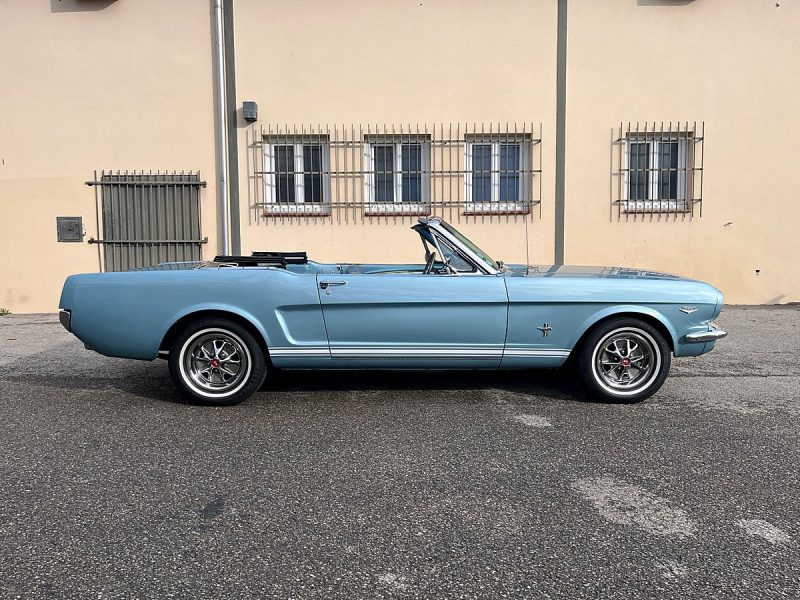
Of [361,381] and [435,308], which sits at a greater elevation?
[435,308]

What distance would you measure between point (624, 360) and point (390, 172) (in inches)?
236

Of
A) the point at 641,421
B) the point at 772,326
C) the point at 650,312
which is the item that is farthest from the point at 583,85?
the point at 641,421

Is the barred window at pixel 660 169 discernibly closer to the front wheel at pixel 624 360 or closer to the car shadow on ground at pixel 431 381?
the car shadow on ground at pixel 431 381

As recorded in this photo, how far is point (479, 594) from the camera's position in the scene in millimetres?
2195

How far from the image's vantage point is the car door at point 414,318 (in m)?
4.47

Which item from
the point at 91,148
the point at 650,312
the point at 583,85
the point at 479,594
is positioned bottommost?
the point at 479,594

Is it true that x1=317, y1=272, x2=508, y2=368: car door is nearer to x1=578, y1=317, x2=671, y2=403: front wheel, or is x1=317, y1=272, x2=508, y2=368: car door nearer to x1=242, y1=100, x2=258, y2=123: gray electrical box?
x1=578, y1=317, x2=671, y2=403: front wheel

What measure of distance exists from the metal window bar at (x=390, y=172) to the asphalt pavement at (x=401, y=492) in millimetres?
4908

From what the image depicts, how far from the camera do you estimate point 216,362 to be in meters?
4.53

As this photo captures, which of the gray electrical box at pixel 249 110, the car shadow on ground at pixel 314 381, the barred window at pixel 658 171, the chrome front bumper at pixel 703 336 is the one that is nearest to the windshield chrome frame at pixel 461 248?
the car shadow on ground at pixel 314 381

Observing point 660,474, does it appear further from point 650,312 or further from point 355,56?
point 355,56

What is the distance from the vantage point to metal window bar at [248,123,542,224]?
9.63m

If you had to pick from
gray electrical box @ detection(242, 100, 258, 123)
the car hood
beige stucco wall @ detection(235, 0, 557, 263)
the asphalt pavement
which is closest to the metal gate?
beige stucco wall @ detection(235, 0, 557, 263)

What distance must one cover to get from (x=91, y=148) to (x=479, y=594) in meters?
9.48
